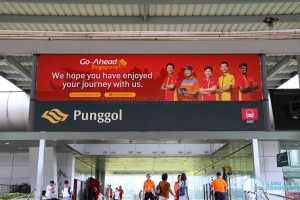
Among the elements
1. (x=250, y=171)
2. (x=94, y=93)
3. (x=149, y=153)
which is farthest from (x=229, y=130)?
(x=149, y=153)

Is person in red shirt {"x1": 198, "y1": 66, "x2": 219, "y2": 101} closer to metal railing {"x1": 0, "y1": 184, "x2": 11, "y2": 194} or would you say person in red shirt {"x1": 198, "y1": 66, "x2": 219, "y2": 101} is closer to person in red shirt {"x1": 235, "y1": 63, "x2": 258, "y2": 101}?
person in red shirt {"x1": 235, "y1": 63, "x2": 258, "y2": 101}

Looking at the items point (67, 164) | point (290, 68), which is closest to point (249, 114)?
point (290, 68)

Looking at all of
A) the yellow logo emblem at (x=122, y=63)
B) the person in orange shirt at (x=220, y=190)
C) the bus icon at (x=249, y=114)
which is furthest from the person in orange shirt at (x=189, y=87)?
the person in orange shirt at (x=220, y=190)

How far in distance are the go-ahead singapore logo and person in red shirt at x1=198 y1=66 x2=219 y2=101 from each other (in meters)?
3.00

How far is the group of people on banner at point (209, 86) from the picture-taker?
849 centimetres

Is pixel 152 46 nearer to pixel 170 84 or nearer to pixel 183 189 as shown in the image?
pixel 170 84

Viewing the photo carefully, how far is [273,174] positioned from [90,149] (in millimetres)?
12922

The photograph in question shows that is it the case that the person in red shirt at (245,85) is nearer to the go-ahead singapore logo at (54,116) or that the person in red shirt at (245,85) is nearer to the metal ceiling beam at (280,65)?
the metal ceiling beam at (280,65)

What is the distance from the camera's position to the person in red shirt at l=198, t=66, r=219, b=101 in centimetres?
849

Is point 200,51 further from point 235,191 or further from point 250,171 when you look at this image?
point 235,191

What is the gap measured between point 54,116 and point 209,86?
11.3 feet

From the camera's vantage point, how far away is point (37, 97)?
28.0 feet

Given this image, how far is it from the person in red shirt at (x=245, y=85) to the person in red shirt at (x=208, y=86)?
0.51 meters

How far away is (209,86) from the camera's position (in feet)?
28.4
